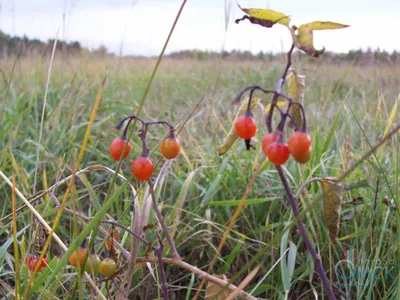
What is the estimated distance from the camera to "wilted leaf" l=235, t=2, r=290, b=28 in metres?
0.75

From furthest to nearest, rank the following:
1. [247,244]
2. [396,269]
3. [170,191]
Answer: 1. [170,191]
2. [247,244]
3. [396,269]

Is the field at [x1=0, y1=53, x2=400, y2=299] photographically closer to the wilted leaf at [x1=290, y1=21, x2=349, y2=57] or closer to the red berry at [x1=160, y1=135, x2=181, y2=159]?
the red berry at [x1=160, y1=135, x2=181, y2=159]

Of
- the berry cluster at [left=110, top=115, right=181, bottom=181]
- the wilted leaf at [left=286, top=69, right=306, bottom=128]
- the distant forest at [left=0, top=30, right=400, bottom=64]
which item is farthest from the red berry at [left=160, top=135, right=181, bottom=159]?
the distant forest at [left=0, top=30, right=400, bottom=64]

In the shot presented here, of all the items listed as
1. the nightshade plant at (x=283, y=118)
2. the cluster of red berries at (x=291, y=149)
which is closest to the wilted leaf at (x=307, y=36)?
the nightshade plant at (x=283, y=118)

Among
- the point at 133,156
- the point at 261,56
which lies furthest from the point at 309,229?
the point at 261,56

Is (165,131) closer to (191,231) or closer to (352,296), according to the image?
(191,231)

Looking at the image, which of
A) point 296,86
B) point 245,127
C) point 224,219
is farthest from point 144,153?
point 224,219

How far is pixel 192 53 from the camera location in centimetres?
1054

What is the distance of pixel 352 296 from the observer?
54.7 inches

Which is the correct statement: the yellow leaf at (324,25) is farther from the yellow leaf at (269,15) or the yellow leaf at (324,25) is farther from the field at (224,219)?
the field at (224,219)

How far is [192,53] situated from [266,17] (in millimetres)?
10001

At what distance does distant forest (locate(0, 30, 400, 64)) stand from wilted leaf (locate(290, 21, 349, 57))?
1.51 metres

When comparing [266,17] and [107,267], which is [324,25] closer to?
[266,17]

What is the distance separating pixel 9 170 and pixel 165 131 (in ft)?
3.33
